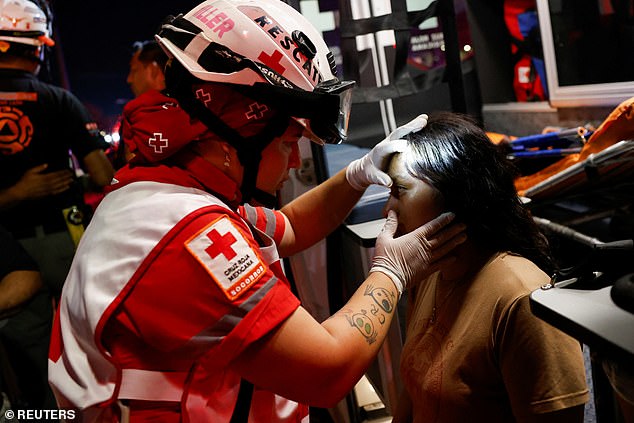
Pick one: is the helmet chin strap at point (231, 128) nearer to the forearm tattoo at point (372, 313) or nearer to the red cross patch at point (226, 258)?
the red cross patch at point (226, 258)

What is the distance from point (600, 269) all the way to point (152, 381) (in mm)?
931

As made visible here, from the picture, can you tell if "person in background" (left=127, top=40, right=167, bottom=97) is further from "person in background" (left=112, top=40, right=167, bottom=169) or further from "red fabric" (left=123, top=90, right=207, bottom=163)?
"red fabric" (left=123, top=90, right=207, bottom=163)

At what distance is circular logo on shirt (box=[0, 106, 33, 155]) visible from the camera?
310 centimetres

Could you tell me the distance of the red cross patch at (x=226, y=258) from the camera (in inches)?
48.0

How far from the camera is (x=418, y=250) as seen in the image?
1492 mm

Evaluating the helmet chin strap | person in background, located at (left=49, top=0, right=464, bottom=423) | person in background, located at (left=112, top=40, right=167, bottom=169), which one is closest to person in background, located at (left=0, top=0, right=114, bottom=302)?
person in background, located at (left=112, top=40, right=167, bottom=169)

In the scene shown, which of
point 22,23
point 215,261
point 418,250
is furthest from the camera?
point 22,23

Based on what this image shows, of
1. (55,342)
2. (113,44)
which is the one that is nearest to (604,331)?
(55,342)

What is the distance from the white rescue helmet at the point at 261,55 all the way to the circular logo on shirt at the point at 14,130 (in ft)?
6.61

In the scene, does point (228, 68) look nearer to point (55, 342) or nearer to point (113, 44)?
point (55, 342)

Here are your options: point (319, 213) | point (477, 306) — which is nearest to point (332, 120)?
point (477, 306)

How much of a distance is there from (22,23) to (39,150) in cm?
64

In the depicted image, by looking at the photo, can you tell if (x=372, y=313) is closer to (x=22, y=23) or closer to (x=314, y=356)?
Answer: (x=314, y=356)

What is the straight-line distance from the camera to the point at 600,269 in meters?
0.94
